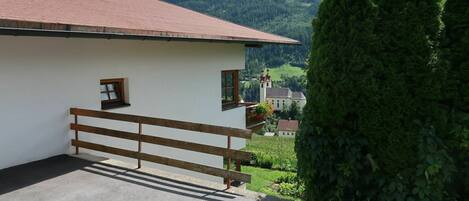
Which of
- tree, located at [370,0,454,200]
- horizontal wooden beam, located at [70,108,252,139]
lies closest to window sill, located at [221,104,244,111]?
horizontal wooden beam, located at [70,108,252,139]

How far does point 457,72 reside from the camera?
4758 millimetres

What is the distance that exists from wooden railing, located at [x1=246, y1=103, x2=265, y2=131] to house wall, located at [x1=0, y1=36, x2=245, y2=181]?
7.03 feet

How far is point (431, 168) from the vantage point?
14.9ft

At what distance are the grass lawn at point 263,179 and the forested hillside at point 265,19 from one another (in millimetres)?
74136

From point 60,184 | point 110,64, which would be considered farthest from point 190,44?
point 60,184

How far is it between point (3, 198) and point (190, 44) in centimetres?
602

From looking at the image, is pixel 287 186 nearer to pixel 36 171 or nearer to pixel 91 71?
pixel 91 71

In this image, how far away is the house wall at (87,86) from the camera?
6617mm

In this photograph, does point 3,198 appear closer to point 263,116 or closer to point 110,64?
point 110,64

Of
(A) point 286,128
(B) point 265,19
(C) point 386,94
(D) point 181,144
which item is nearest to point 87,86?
(D) point 181,144

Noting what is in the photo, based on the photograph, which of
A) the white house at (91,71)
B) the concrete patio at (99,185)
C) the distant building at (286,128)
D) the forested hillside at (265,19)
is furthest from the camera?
the forested hillside at (265,19)

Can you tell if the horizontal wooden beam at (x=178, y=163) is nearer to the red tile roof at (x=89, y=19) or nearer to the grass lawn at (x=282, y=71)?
the red tile roof at (x=89, y=19)

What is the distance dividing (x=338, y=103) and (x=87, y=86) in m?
4.95

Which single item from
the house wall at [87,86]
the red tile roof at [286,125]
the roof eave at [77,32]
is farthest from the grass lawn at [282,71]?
the roof eave at [77,32]
